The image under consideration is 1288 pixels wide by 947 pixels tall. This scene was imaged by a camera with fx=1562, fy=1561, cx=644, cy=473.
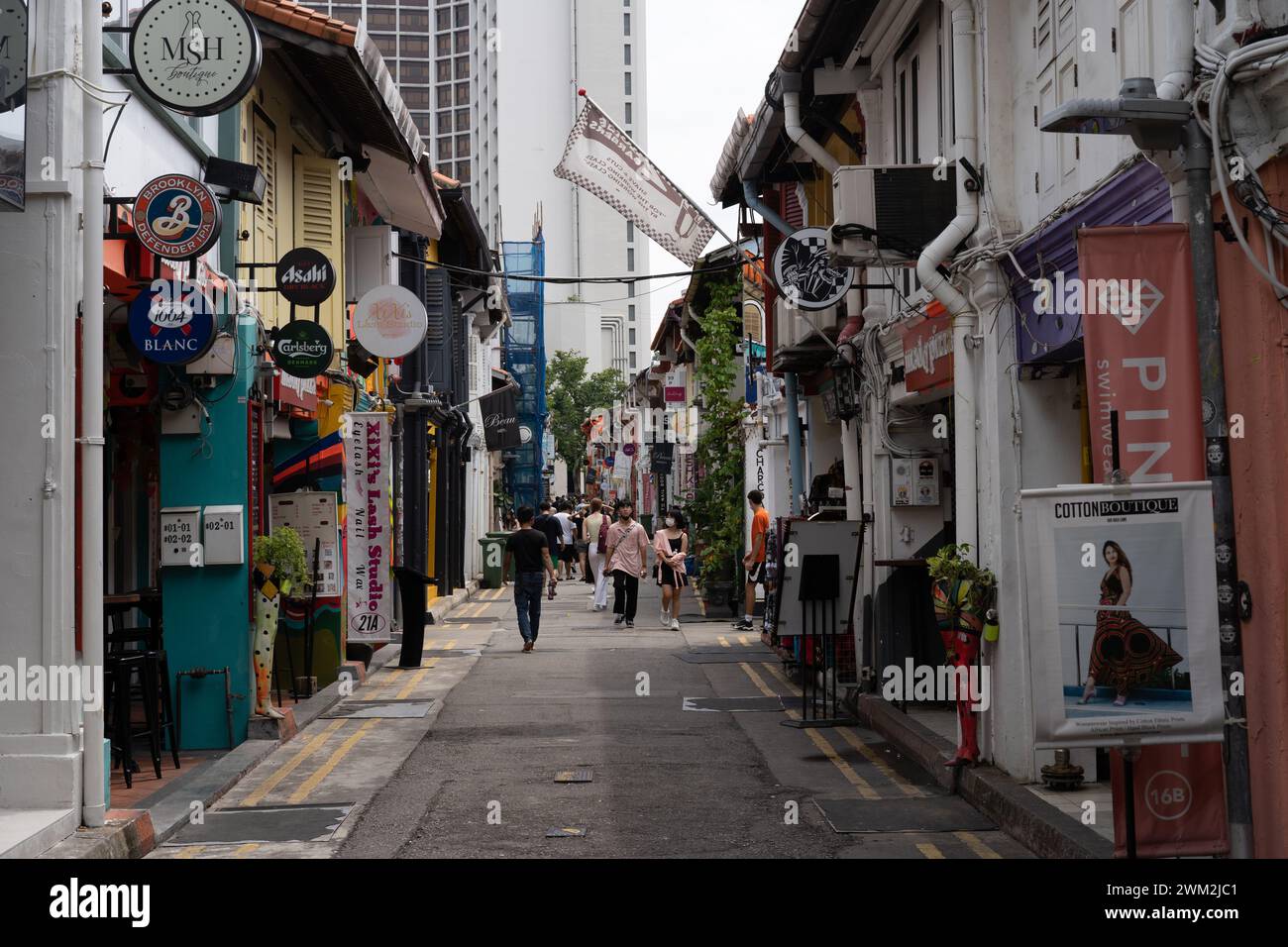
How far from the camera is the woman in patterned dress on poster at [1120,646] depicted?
6.71m

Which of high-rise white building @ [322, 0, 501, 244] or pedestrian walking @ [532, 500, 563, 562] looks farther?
high-rise white building @ [322, 0, 501, 244]

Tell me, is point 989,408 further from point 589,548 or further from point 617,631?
point 589,548

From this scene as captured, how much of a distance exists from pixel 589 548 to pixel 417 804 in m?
22.4

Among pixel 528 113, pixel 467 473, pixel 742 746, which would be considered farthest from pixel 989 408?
pixel 528 113

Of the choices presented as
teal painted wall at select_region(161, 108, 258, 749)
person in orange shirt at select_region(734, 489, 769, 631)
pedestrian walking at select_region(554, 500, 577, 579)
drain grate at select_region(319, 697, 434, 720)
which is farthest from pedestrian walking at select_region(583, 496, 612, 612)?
teal painted wall at select_region(161, 108, 258, 749)

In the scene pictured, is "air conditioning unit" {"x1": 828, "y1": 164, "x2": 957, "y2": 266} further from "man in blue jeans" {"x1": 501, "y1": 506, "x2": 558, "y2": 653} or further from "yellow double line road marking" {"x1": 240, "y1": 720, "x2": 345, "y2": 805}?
"man in blue jeans" {"x1": 501, "y1": 506, "x2": 558, "y2": 653}

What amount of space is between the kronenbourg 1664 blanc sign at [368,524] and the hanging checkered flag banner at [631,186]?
11.1 feet

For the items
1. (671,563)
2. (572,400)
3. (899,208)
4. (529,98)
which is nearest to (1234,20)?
(899,208)

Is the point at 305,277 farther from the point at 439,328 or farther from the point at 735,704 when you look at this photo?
the point at 439,328

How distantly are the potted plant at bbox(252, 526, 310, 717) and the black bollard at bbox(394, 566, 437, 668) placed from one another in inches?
197

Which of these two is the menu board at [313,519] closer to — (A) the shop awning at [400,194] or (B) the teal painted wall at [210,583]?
(B) the teal painted wall at [210,583]

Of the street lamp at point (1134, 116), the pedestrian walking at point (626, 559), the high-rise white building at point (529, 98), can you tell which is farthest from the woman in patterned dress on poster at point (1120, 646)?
the high-rise white building at point (529, 98)

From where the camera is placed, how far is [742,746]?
40.5 ft

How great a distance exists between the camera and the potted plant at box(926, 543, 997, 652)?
10250mm
